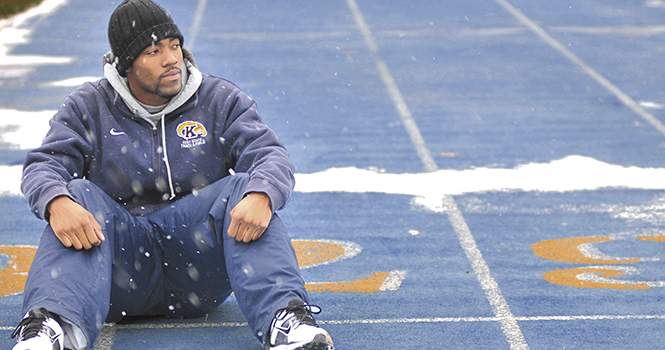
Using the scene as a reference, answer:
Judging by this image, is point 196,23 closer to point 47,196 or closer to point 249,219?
point 47,196

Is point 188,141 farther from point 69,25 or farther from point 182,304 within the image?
point 69,25

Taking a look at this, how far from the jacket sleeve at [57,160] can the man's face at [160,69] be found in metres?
0.21

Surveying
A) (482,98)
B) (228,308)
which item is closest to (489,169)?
(482,98)

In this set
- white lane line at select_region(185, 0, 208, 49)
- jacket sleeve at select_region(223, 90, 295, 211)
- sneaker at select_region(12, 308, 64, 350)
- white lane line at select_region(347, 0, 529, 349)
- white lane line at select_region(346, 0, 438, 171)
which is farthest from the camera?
white lane line at select_region(185, 0, 208, 49)

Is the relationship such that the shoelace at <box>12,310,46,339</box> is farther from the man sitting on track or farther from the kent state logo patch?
the kent state logo patch

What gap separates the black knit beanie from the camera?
239cm

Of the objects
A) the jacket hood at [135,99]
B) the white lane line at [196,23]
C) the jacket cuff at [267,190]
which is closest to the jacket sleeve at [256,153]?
the jacket cuff at [267,190]

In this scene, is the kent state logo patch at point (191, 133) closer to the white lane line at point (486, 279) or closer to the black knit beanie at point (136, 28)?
the black knit beanie at point (136, 28)

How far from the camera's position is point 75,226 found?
6.56 feet

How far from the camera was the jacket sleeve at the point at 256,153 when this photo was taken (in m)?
2.20

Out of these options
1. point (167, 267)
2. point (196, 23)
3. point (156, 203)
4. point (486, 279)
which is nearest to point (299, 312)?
point (167, 267)

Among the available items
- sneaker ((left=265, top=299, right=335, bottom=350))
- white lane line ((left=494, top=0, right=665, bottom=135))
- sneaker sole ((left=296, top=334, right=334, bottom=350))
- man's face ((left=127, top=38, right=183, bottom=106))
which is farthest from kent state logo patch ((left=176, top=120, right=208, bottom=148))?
white lane line ((left=494, top=0, right=665, bottom=135))

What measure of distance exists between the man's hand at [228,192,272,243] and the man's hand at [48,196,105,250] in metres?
0.35

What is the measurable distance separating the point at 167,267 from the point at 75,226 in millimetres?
420
